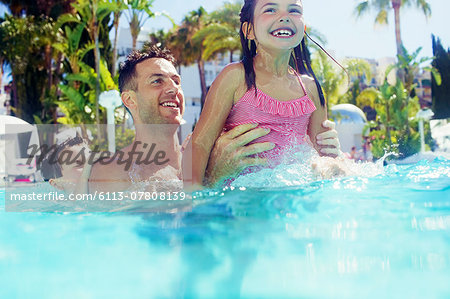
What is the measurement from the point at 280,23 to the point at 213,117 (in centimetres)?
61

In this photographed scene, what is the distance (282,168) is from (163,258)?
1.03m

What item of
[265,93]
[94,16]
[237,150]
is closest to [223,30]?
[94,16]

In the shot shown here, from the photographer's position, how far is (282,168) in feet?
6.36

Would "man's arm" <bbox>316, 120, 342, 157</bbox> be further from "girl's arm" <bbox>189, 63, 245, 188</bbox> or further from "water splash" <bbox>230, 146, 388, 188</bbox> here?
"girl's arm" <bbox>189, 63, 245, 188</bbox>

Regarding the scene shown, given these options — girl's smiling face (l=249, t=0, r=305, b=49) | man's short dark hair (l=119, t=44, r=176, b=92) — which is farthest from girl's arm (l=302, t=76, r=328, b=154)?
man's short dark hair (l=119, t=44, r=176, b=92)

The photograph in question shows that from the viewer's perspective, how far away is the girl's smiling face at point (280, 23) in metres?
2.13

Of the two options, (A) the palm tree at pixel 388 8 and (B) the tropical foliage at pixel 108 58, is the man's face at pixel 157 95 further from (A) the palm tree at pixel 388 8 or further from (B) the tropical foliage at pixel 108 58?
(A) the palm tree at pixel 388 8

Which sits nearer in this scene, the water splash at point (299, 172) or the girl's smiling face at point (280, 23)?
the water splash at point (299, 172)

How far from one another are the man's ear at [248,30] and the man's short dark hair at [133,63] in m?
0.58

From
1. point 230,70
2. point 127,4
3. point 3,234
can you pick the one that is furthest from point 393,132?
point 3,234

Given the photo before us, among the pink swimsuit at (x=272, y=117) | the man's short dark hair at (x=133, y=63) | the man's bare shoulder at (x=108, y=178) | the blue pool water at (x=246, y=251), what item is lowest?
the blue pool water at (x=246, y=251)

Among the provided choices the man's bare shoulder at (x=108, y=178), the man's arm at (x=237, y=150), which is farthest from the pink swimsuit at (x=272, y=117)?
the man's bare shoulder at (x=108, y=178)

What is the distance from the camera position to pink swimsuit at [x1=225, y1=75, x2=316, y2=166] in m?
2.08

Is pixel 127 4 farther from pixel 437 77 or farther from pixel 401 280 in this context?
pixel 437 77
